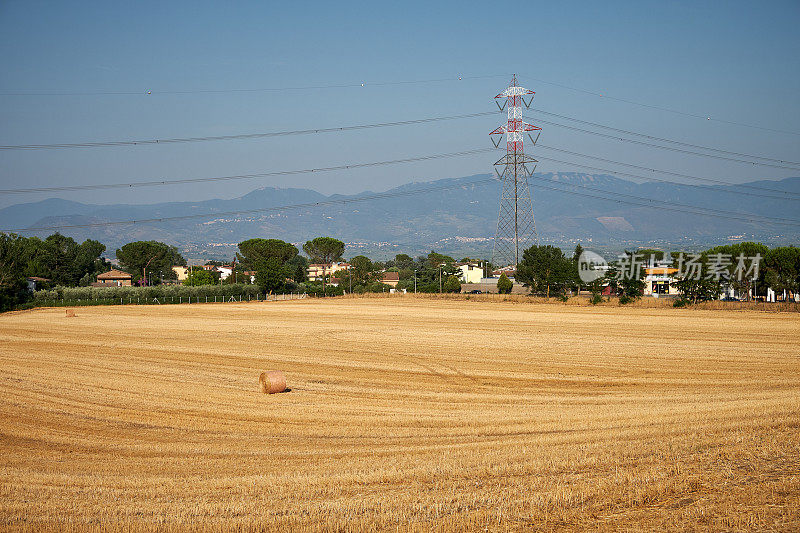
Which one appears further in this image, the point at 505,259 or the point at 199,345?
the point at 505,259

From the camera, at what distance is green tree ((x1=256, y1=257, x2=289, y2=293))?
366 feet

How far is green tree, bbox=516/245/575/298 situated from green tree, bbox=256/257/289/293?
133 ft

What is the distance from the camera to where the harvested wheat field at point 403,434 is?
1017 cm

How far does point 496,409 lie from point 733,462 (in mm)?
8638

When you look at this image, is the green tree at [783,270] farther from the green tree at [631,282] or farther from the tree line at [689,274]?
the green tree at [631,282]

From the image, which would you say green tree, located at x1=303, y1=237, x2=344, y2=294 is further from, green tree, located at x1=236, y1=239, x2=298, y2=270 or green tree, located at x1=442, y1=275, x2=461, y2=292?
green tree, located at x1=442, y1=275, x2=461, y2=292

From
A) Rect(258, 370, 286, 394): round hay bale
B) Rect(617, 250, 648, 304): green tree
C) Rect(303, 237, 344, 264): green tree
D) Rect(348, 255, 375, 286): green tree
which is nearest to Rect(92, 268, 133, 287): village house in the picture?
Rect(303, 237, 344, 264): green tree

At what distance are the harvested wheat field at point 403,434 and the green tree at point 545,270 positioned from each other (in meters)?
50.8

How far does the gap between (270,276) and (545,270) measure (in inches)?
1805

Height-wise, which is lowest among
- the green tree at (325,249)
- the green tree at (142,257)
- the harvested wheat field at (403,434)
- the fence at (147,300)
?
the harvested wheat field at (403,434)

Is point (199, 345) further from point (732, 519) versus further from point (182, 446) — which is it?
point (732, 519)

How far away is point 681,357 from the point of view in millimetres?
31828

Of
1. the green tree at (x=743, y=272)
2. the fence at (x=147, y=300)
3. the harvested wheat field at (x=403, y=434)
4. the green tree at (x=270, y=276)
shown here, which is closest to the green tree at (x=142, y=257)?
the green tree at (x=270, y=276)

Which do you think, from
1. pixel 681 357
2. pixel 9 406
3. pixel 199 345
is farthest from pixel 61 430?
pixel 681 357
